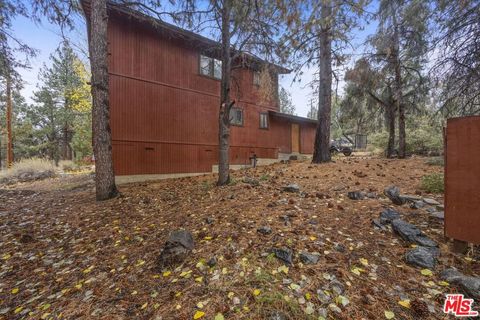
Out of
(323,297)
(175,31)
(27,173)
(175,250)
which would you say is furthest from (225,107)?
(27,173)

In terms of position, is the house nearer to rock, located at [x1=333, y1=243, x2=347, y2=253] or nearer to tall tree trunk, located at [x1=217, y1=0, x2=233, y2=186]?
tall tree trunk, located at [x1=217, y1=0, x2=233, y2=186]

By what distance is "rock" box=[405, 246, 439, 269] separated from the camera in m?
2.66

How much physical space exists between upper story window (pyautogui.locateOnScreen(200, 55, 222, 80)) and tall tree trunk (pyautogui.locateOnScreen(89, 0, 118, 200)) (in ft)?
18.1

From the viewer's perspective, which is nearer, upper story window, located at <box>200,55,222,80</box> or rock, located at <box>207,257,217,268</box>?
rock, located at <box>207,257,217,268</box>

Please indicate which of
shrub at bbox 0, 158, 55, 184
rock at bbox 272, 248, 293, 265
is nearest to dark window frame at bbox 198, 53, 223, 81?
rock at bbox 272, 248, 293, 265

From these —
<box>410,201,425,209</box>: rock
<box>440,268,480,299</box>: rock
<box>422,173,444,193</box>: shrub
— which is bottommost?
<box>440,268,480,299</box>: rock

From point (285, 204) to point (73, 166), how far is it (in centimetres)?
1949

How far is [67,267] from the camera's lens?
3.44 metres

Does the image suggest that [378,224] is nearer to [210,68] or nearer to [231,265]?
[231,265]

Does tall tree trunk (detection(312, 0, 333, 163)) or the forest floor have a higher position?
tall tree trunk (detection(312, 0, 333, 163))

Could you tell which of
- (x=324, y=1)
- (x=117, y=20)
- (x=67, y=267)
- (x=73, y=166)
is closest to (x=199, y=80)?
(x=117, y=20)

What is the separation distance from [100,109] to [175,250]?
4970 mm

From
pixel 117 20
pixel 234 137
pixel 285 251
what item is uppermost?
pixel 117 20

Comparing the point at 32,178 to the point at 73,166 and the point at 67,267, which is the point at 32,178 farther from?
the point at 67,267
